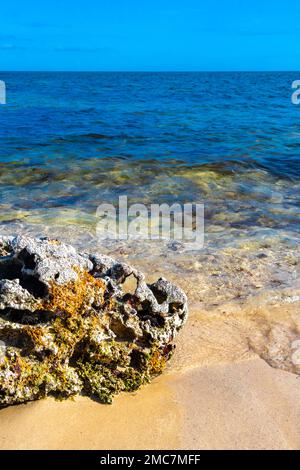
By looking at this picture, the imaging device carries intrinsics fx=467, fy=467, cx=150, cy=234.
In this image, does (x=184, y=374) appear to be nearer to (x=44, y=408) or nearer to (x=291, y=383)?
(x=291, y=383)

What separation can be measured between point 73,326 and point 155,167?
32.0 feet

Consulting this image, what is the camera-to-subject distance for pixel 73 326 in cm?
344

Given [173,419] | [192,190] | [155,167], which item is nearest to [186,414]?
[173,419]

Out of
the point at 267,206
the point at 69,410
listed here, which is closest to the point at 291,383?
the point at 69,410

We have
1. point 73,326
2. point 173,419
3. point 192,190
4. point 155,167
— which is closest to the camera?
point 173,419

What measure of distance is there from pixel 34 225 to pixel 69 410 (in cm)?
487

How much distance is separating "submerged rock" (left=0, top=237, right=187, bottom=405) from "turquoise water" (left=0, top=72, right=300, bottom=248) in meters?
Answer: 3.61

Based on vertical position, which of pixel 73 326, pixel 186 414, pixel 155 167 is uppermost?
pixel 73 326

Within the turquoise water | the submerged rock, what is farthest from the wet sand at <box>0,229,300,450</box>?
the turquoise water

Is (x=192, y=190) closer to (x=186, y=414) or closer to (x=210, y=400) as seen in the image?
(x=210, y=400)

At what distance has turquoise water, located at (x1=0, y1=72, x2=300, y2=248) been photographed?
8.59 m

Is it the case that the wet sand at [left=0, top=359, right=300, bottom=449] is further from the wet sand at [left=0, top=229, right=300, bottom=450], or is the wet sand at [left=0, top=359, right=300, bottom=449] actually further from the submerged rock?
the submerged rock

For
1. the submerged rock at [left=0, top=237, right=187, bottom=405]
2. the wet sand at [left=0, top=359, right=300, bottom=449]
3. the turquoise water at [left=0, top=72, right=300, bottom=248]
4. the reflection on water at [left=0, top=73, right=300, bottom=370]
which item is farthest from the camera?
the turquoise water at [left=0, top=72, right=300, bottom=248]
